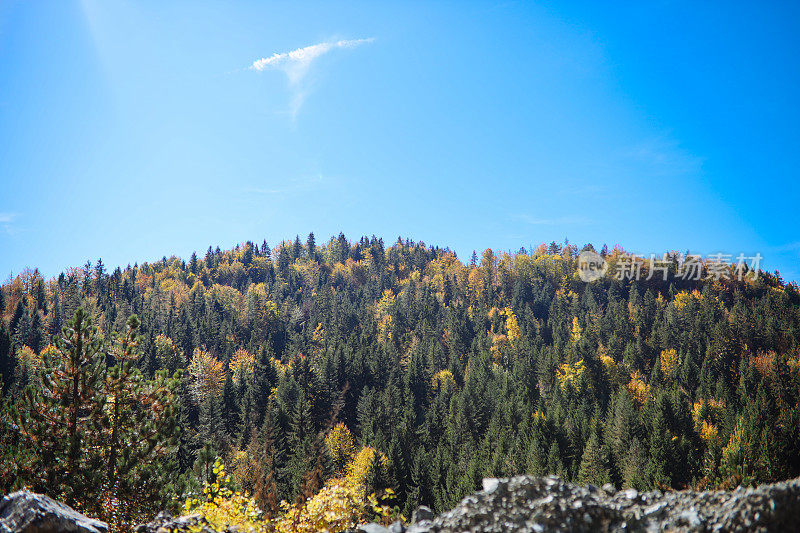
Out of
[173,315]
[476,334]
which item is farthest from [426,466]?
[173,315]

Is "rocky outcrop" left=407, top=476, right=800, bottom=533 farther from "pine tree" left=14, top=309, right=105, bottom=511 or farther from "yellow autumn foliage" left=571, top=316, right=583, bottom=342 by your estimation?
"yellow autumn foliage" left=571, top=316, right=583, bottom=342

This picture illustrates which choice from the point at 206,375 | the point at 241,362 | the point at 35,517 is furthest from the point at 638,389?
the point at 35,517

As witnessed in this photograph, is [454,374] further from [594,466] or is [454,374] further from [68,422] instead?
[68,422]

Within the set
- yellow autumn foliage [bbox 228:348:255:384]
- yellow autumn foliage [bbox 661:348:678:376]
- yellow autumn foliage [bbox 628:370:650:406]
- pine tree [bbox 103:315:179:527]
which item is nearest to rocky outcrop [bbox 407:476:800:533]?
pine tree [bbox 103:315:179:527]

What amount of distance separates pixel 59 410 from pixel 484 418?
216ft

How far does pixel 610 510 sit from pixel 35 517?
1447 centimetres

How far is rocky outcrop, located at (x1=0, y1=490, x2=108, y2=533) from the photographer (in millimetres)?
10383

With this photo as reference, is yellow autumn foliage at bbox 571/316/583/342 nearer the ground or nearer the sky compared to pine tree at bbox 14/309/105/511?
nearer the sky

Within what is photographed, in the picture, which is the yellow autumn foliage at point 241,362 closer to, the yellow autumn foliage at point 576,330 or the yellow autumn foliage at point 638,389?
the yellow autumn foliage at point 638,389

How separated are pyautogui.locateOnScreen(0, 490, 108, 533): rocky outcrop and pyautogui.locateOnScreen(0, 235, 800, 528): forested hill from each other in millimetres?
4641

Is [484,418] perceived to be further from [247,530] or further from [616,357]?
[247,530]

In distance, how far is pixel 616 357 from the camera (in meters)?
105

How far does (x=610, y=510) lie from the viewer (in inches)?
435

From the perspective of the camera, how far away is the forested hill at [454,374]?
1907 inches
